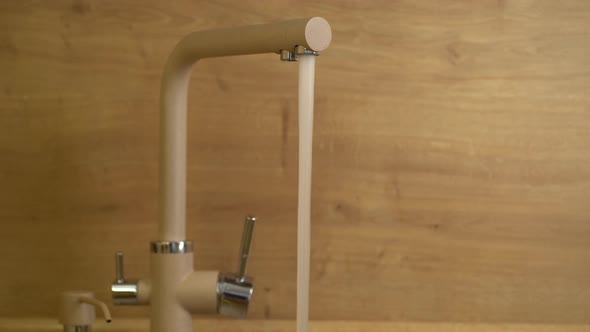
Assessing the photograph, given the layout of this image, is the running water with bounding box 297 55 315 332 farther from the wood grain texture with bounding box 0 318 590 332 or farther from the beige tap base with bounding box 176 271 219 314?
the wood grain texture with bounding box 0 318 590 332

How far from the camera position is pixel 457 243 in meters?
1.02

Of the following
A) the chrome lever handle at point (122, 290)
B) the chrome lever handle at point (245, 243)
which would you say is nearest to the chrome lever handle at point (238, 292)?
the chrome lever handle at point (245, 243)

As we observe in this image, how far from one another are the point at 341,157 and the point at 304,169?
0.87 ft

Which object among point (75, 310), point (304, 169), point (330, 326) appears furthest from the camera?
point (330, 326)

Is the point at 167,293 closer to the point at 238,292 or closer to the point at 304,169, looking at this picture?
the point at 238,292

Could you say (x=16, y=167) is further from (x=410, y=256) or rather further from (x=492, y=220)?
(x=492, y=220)

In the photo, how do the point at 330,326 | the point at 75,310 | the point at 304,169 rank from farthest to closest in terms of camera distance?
1. the point at 330,326
2. the point at 75,310
3. the point at 304,169

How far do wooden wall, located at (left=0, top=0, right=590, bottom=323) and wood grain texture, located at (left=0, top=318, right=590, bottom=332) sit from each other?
1cm

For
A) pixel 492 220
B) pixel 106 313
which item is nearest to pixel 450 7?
pixel 492 220

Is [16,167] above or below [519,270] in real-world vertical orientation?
above

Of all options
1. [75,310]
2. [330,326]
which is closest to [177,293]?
[75,310]

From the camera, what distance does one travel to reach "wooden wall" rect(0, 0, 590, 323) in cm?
101

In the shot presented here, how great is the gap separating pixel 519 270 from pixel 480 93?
0.27 m

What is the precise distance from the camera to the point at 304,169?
759 mm
